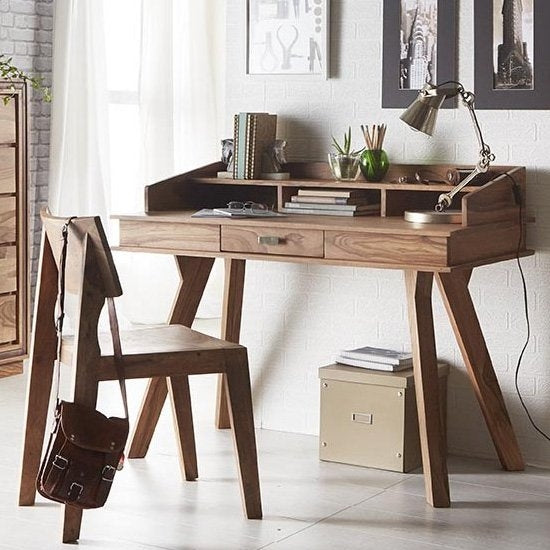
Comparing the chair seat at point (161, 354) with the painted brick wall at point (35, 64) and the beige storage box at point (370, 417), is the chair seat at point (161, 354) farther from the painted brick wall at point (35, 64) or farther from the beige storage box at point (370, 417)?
the painted brick wall at point (35, 64)

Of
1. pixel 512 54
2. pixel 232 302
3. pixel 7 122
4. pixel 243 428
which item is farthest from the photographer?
pixel 7 122

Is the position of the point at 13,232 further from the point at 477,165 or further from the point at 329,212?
the point at 477,165

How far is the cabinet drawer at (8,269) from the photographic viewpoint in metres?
4.88

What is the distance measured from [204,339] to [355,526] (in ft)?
2.11

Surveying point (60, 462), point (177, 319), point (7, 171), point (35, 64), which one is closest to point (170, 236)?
point (177, 319)

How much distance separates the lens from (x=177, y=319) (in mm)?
3996

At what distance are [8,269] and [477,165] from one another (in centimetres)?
213

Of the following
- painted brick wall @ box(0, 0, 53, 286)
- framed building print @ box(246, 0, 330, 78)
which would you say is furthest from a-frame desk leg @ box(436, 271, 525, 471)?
painted brick wall @ box(0, 0, 53, 286)

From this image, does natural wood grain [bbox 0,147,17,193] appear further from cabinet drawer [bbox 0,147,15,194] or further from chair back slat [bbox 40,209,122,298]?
chair back slat [bbox 40,209,122,298]

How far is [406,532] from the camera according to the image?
125 inches

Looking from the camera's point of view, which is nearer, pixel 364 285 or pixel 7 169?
pixel 364 285

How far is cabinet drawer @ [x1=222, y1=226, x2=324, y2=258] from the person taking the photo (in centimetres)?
354

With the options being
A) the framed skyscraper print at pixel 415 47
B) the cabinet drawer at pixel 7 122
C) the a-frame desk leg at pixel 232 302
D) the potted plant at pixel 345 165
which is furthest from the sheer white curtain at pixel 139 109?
the framed skyscraper print at pixel 415 47

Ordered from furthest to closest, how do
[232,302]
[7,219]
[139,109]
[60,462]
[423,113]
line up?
1. [139,109]
2. [7,219]
3. [232,302]
4. [423,113]
5. [60,462]
